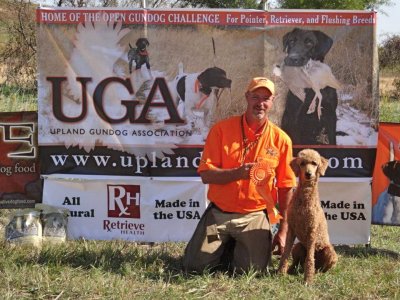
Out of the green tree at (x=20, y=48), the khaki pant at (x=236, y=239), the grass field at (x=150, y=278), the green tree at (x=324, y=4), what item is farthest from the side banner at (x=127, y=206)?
the green tree at (x=324, y=4)

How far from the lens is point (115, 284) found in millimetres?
4566

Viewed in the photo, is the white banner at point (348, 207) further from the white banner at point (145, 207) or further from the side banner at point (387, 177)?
the side banner at point (387, 177)

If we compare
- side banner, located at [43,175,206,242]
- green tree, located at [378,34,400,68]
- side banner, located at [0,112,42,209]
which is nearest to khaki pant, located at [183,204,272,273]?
side banner, located at [43,175,206,242]

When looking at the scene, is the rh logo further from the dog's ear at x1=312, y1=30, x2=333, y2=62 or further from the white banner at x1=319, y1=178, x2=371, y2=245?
the dog's ear at x1=312, y1=30, x2=333, y2=62

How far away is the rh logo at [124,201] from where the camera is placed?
5953 millimetres

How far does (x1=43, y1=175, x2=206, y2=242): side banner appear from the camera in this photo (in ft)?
19.5

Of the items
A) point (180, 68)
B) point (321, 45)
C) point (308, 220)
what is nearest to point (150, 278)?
point (308, 220)

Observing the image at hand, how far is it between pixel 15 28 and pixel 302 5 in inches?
349

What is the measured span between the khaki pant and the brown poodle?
259mm

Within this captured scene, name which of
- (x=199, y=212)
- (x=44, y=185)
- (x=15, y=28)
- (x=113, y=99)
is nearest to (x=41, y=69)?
(x=113, y=99)

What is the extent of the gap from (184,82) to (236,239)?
168 centimetres

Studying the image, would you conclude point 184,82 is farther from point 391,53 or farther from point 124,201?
point 391,53

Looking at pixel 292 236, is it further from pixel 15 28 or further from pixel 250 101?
pixel 15 28

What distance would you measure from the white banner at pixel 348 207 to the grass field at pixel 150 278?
28 centimetres
